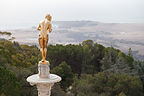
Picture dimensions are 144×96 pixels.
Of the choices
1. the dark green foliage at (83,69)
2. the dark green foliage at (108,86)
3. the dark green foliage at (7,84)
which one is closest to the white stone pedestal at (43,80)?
the dark green foliage at (7,84)

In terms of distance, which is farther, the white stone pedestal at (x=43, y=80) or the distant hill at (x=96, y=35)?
the distant hill at (x=96, y=35)

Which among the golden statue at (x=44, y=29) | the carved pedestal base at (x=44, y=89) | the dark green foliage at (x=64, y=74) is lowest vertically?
the dark green foliage at (x=64, y=74)

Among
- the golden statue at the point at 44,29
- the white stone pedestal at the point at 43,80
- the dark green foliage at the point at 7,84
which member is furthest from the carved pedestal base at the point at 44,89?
the dark green foliage at the point at 7,84

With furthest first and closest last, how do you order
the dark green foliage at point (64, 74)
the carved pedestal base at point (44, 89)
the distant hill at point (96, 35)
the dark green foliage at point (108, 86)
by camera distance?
the distant hill at point (96, 35), the dark green foliage at point (64, 74), the dark green foliage at point (108, 86), the carved pedestal base at point (44, 89)

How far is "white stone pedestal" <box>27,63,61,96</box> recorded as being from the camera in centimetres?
912

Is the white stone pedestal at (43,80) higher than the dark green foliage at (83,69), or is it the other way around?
the white stone pedestal at (43,80)

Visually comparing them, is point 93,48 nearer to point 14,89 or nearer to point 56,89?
point 56,89

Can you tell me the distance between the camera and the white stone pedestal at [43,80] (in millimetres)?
9117

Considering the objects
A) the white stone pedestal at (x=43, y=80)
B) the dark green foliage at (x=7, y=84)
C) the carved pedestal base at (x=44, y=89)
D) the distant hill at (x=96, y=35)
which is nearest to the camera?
the white stone pedestal at (x=43, y=80)

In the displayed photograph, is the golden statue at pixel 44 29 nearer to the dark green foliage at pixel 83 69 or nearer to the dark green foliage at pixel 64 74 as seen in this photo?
the dark green foliage at pixel 83 69

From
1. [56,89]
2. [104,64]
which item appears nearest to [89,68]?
[104,64]

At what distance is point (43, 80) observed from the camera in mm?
9164

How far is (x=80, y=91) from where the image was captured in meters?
25.6

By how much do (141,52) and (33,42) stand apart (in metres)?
29.6
